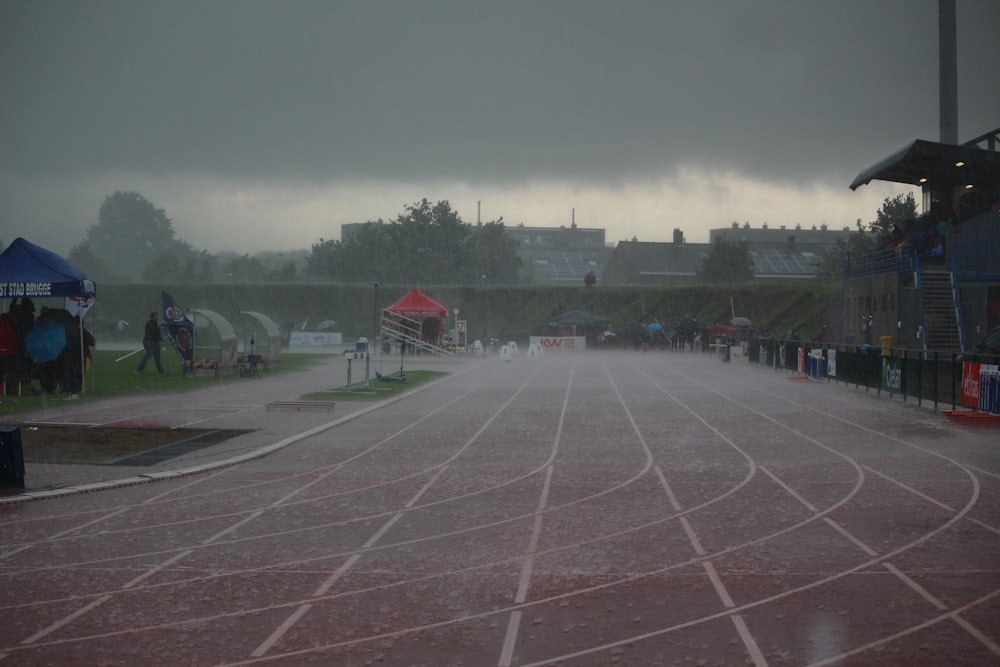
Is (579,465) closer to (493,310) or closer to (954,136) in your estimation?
(954,136)

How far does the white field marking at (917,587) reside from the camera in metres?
6.84

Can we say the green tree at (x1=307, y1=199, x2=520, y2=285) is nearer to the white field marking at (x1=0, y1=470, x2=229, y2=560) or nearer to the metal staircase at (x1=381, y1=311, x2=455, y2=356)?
the metal staircase at (x1=381, y1=311, x2=455, y2=356)

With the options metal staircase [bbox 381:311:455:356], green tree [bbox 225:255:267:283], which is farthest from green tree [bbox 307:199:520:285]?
metal staircase [bbox 381:311:455:356]

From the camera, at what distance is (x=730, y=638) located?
609 cm

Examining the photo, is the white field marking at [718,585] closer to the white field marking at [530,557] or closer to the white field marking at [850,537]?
the white field marking at [530,557]

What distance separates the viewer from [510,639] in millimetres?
6086

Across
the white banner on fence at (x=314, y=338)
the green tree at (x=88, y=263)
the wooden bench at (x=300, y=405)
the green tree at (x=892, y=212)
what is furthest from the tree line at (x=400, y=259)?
the wooden bench at (x=300, y=405)

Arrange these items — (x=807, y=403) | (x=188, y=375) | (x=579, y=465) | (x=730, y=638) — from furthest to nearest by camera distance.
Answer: (x=188, y=375) < (x=807, y=403) < (x=579, y=465) < (x=730, y=638)

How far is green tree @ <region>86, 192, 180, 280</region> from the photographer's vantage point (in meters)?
146

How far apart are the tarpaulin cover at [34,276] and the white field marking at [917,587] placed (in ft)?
67.5

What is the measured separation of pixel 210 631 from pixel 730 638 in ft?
11.2

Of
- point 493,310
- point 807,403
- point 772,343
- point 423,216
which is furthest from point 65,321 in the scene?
point 423,216

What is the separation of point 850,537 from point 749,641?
11.4ft

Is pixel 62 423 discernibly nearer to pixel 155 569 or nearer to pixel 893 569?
pixel 155 569
